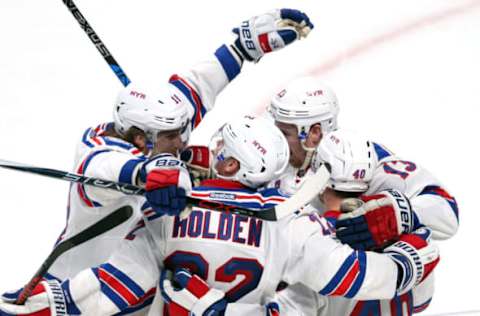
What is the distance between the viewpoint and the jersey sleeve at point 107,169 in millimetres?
3164

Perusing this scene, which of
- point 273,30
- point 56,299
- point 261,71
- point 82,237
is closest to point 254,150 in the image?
point 82,237

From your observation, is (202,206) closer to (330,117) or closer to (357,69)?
(330,117)

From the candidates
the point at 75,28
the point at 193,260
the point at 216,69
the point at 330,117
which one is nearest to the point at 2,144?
the point at 75,28

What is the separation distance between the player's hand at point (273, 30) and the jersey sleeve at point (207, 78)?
3.3 inches

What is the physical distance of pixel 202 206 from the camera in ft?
9.89

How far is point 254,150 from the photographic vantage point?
122 inches

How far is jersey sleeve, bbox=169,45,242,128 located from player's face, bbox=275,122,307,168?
356 mm

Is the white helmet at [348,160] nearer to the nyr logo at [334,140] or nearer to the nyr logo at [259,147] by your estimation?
the nyr logo at [334,140]

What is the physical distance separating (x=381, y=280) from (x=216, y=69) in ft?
4.37

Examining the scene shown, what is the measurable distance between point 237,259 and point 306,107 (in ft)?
3.02

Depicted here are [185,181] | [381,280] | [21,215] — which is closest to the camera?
[185,181]

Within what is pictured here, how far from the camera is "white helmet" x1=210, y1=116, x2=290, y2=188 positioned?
3.10 metres

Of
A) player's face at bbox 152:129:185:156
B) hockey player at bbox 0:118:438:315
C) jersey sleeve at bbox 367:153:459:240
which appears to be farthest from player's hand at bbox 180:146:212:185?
jersey sleeve at bbox 367:153:459:240

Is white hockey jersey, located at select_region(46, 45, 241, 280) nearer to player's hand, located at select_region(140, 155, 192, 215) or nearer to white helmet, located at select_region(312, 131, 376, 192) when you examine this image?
player's hand, located at select_region(140, 155, 192, 215)
